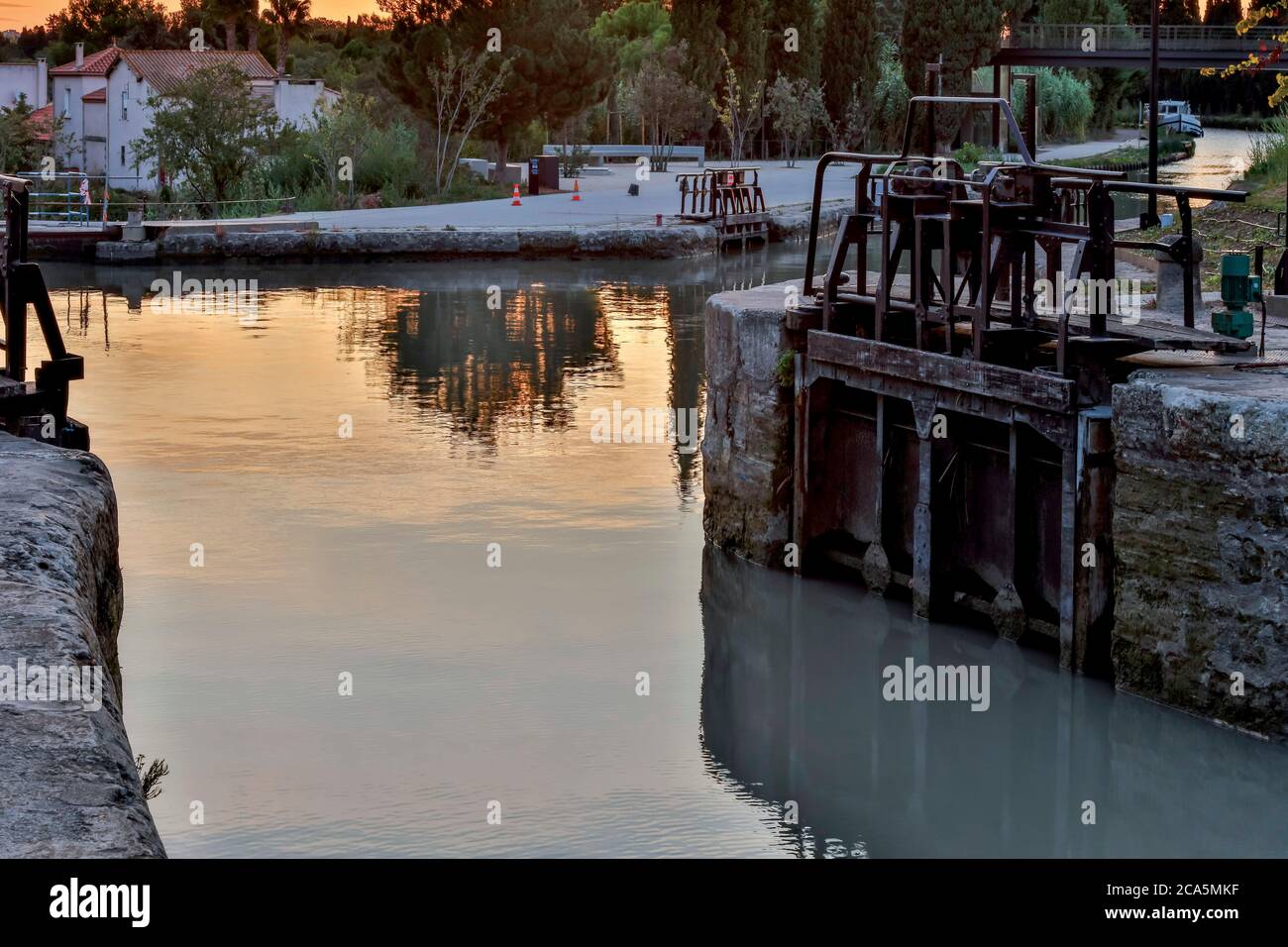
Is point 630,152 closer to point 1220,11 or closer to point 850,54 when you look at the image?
point 850,54

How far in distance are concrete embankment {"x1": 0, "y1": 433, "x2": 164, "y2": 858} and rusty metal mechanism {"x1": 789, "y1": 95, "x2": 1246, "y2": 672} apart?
4.85 metres

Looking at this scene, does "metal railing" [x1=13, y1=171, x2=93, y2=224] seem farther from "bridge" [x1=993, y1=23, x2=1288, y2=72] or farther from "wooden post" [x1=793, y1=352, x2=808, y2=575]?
"wooden post" [x1=793, y1=352, x2=808, y2=575]

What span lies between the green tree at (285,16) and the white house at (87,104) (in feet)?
46.6

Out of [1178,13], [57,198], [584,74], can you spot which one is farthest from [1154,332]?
[1178,13]

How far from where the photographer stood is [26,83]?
207 ft

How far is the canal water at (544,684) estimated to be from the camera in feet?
32.7

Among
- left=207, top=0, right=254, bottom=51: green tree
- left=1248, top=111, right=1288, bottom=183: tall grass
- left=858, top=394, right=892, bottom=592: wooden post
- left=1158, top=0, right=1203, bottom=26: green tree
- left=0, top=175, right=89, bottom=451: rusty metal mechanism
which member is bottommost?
left=858, top=394, right=892, bottom=592: wooden post

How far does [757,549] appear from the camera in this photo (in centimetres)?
1394

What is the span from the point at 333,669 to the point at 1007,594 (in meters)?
4.18

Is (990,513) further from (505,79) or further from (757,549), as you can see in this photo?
(505,79)

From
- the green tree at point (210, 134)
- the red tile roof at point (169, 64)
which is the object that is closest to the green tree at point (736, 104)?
the red tile roof at point (169, 64)

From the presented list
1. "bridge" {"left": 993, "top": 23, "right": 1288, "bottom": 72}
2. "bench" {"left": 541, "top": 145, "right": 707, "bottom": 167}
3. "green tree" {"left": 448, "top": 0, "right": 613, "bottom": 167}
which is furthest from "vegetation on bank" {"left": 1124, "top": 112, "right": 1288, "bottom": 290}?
"bench" {"left": 541, "top": 145, "right": 707, "bottom": 167}

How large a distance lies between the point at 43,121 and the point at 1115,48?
115 feet

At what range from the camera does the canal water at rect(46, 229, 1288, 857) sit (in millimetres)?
9969
